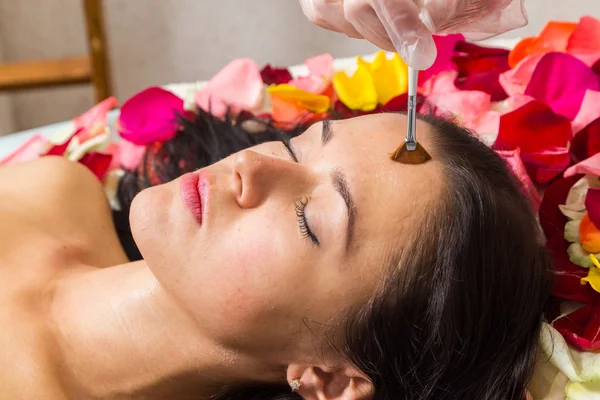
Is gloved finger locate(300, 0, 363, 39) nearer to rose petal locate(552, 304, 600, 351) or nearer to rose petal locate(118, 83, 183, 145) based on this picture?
rose petal locate(552, 304, 600, 351)

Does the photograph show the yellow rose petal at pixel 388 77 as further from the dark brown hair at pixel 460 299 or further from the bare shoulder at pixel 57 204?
the bare shoulder at pixel 57 204

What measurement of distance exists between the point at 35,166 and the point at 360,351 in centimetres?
73

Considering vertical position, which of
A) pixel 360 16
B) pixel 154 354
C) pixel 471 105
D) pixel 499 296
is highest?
pixel 360 16

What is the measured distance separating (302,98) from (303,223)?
59cm

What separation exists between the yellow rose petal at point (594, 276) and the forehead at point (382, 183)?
318 millimetres

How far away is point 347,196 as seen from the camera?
811 mm

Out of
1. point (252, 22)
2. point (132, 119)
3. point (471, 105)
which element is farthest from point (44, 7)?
point (471, 105)

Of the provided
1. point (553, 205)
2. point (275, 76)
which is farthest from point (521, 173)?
point (275, 76)

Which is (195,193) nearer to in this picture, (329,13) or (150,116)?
(329,13)

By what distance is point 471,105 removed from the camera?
126cm

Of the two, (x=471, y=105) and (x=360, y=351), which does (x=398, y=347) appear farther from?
(x=471, y=105)

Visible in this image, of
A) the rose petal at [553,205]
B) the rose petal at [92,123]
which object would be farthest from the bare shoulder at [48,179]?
the rose petal at [553,205]

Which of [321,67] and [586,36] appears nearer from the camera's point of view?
[586,36]

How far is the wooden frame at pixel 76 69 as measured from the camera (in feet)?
5.49
